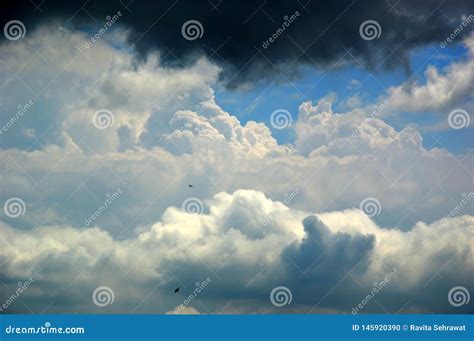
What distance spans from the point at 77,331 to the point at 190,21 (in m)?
17.8

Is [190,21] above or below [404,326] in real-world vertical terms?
above

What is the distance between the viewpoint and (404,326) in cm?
6334

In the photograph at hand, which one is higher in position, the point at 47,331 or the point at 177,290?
the point at 177,290

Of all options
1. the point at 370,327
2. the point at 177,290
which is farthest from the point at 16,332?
the point at 370,327

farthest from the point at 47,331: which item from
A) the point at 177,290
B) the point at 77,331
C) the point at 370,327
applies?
the point at 370,327

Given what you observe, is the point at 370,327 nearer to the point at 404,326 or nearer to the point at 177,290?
the point at 404,326

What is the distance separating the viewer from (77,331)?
206 feet

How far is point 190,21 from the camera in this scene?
66.4 meters

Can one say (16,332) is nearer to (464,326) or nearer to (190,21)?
(190,21)

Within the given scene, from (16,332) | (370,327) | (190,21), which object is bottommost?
(16,332)

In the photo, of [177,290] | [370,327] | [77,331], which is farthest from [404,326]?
[77,331]

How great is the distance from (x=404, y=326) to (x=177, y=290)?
12407mm

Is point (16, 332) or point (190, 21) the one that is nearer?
point (16, 332)

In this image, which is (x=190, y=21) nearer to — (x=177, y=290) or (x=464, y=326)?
(x=177, y=290)
